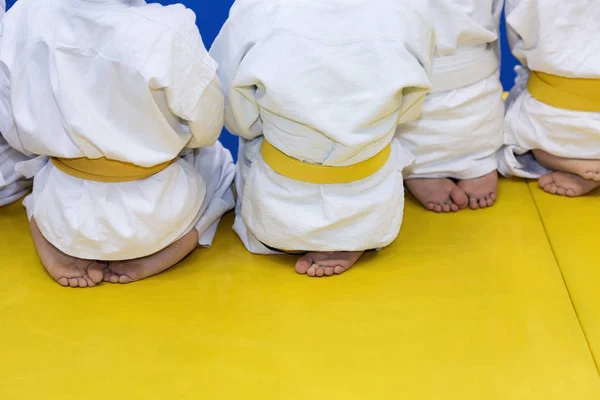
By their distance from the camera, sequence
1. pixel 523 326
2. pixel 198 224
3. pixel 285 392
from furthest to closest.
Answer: pixel 198 224 → pixel 523 326 → pixel 285 392

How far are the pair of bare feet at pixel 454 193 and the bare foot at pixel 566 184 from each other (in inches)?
6.4

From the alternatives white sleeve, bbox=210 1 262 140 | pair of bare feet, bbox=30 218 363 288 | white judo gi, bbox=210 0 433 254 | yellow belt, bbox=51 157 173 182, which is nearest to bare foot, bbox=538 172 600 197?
white judo gi, bbox=210 0 433 254

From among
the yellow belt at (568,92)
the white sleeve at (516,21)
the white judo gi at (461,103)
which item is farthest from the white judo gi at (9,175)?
the yellow belt at (568,92)

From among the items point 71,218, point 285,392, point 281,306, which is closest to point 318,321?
point 281,306

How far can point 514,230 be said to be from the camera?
2.16 m

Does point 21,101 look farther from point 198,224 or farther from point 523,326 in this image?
point 523,326

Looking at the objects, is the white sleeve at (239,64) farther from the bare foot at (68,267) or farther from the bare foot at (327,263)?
the bare foot at (68,267)

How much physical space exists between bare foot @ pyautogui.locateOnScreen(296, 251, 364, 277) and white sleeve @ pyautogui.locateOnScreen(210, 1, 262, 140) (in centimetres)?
38

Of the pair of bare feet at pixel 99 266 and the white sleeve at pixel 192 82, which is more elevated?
the white sleeve at pixel 192 82

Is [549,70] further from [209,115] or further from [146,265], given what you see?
[146,265]

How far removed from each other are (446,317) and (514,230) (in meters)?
0.45

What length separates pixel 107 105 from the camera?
5.70ft

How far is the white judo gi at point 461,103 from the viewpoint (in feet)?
6.81

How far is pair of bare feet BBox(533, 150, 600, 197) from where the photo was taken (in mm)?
2232
